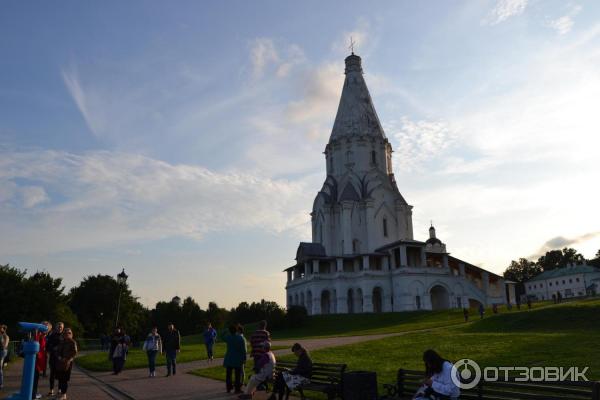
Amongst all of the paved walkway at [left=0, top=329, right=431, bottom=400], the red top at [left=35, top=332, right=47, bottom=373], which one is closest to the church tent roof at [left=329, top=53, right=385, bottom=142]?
the paved walkway at [left=0, top=329, right=431, bottom=400]

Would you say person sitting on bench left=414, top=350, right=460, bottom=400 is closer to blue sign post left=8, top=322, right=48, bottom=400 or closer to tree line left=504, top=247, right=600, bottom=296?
blue sign post left=8, top=322, right=48, bottom=400

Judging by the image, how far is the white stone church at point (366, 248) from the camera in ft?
212

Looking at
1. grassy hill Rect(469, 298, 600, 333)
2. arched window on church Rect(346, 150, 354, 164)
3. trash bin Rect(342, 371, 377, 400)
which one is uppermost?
arched window on church Rect(346, 150, 354, 164)

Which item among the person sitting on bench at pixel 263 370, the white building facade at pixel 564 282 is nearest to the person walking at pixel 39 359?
the person sitting on bench at pixel 263 370

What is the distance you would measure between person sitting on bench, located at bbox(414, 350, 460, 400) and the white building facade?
3736 inches

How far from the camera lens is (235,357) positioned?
47.1 feet

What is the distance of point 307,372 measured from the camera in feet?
39.2

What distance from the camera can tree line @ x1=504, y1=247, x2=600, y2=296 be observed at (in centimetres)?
11312

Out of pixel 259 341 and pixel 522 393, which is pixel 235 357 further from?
pixel 522 393

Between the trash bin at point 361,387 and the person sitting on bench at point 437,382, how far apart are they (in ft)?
6.66

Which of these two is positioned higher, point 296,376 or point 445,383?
point 445,383

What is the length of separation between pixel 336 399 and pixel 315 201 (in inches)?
2534

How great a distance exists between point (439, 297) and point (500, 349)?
48.7 metres

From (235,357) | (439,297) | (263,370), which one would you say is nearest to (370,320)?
(439,297)
